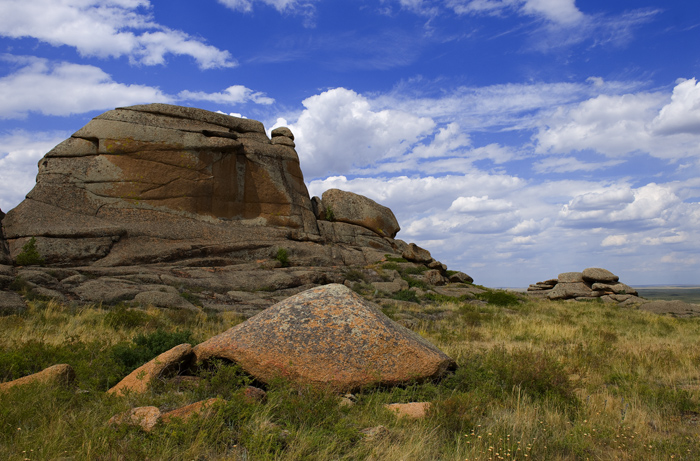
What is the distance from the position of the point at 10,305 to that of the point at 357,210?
99.1 feet

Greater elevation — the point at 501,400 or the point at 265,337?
the point at 265,337

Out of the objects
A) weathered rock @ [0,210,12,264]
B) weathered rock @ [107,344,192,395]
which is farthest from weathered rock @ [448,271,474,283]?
weathered rock @ [107,344,192,395]

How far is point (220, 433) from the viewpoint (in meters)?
3.96

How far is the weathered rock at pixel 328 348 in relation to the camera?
5.60 m

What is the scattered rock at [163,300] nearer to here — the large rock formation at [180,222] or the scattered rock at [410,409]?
the large rock formation at [180,222]

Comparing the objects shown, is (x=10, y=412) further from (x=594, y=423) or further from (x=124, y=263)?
(x=124, y=263)

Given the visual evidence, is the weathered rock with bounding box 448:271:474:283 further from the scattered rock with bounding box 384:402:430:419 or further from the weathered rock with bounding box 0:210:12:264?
the scattered rock with bounding box 384:402:430:419

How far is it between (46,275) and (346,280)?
15195 mm

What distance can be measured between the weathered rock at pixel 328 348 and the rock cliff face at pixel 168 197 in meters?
21.5

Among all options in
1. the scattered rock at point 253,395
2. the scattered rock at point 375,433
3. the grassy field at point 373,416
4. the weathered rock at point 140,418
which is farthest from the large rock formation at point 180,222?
the scattered rock at point 375,433

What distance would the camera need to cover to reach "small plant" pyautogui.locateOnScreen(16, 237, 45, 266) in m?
22.4

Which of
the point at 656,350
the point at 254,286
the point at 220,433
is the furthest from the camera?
the point at 254,286

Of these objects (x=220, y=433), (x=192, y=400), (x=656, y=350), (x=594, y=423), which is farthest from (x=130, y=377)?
(x=656, y=350)

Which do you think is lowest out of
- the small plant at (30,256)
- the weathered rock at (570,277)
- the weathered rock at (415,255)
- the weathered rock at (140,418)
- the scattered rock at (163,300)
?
the scattered rock at (163,300)
